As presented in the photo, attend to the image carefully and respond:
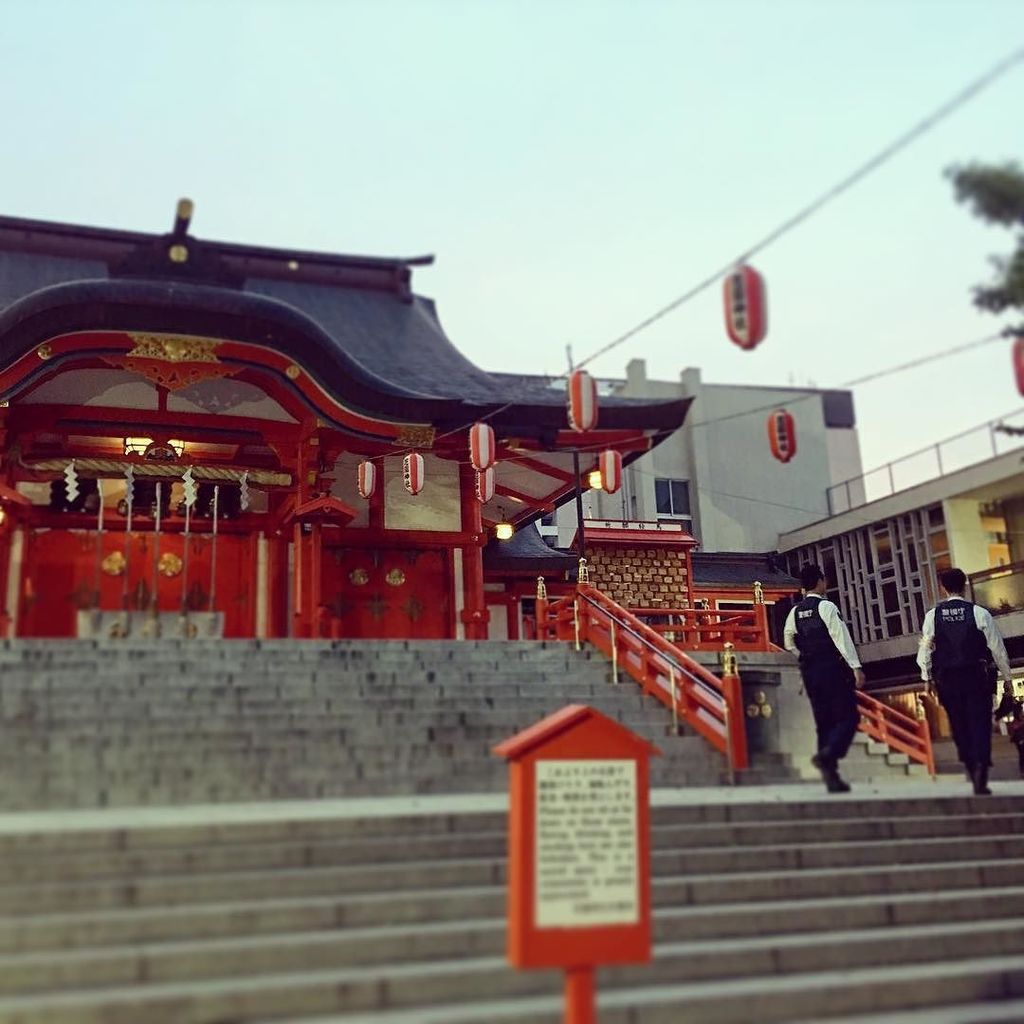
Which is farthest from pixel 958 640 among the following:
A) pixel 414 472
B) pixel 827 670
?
pixel 414 472

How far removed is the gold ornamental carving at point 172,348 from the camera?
610 inches

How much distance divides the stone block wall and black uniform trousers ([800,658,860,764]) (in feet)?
56.7

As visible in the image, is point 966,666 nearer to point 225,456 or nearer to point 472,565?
point 472,565

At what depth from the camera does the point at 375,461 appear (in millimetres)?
17953

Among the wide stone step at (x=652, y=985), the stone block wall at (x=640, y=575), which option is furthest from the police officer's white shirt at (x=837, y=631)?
the stone block wall at (x=640, y=575)

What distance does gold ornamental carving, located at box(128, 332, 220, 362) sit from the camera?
50.8 feet

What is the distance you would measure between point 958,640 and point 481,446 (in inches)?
347

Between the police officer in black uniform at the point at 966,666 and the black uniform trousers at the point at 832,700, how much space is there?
729 mm

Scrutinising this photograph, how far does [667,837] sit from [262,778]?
3.98m

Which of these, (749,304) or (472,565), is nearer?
(749,304)

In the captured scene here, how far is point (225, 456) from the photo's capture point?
18.4m

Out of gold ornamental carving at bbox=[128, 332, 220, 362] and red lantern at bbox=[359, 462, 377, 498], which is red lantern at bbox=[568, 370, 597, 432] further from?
gold ornamental carving at bbox=[128, 332, 220, 362]

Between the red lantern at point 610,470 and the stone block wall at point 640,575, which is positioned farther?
the stone block wall at point 640,575

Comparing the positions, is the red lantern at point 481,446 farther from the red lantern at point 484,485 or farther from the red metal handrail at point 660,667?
the red metal handrail at point 660,667
